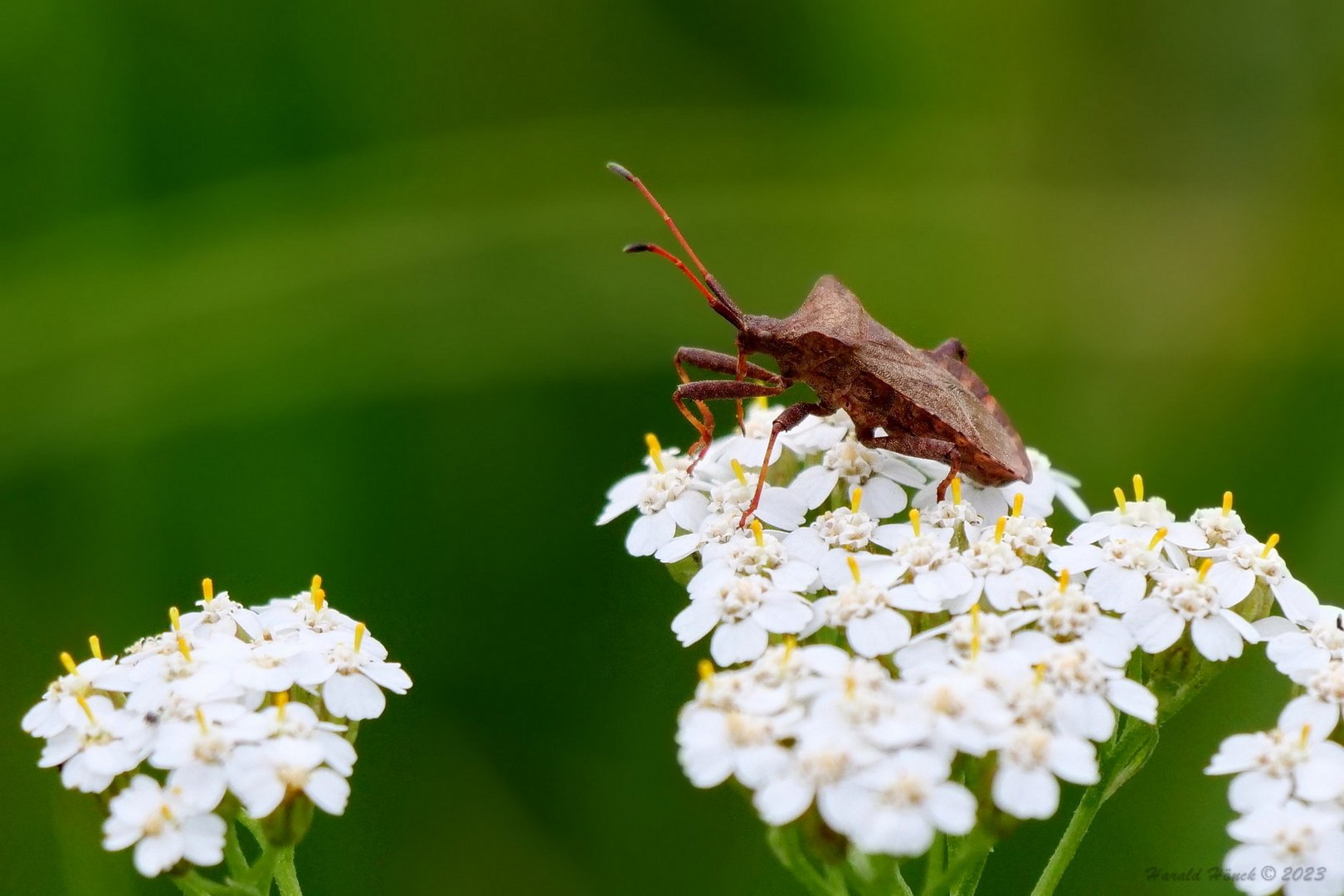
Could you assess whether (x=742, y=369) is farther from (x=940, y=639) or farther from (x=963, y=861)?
(x=963, y=861)

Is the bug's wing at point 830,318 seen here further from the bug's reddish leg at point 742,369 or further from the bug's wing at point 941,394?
the bug's reddish leg at point 742,369

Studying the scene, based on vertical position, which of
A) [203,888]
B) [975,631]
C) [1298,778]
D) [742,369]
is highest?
[742,369]

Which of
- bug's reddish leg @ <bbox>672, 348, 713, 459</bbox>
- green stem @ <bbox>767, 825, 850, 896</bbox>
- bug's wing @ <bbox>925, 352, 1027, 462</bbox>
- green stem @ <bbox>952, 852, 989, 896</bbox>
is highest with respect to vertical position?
bug's reddish leg @ <bbox>672, 348, 713, 459</bbox>

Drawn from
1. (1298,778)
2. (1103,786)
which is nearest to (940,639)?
(1103,786)

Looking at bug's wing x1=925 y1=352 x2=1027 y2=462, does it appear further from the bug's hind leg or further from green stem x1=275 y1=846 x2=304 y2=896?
green stem x1=275 y1=846 x2=304 y2=896

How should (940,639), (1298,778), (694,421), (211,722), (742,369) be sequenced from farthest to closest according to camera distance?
(742,369) → (694,421) → (940,639) → (211,722) → (1298,778)

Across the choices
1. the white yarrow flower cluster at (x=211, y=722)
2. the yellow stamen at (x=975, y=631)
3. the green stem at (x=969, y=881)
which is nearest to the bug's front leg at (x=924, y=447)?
the yellow stamen at (x=975, y=631)

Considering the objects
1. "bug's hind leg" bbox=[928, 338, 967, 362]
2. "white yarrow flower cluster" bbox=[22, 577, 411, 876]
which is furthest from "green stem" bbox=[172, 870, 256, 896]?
"bug's hind leg" bbox=[928, 338, 967, 362]
